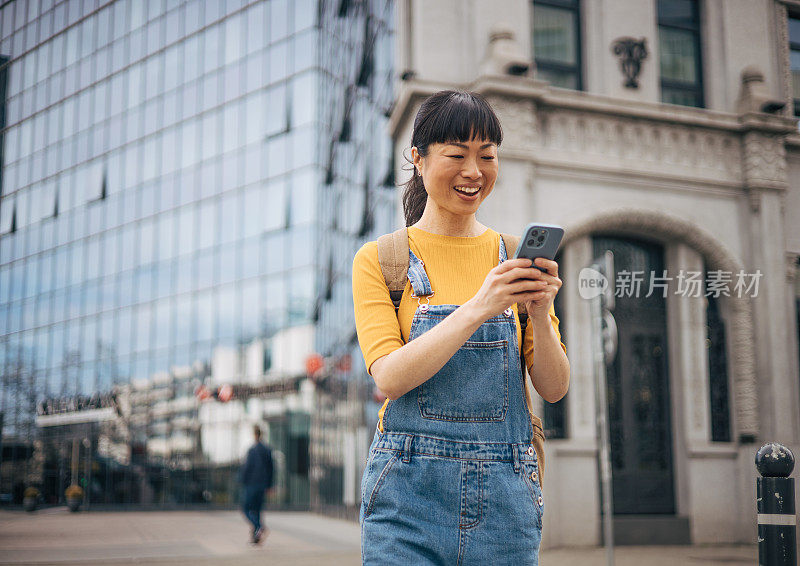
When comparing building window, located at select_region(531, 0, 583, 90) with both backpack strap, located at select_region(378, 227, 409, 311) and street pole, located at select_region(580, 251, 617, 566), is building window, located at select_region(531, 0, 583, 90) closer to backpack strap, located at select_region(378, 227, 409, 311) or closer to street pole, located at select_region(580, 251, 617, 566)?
street pole, located at select_region(580, 251, 617, 566)

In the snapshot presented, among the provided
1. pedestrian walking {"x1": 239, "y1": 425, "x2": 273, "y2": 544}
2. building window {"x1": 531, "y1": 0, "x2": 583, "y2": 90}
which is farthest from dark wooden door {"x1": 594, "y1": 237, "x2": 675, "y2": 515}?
pedestrian walking {"x1": 239, "y1": 425, "x2": 273, "y2": 544}

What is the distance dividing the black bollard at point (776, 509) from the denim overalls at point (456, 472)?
8.72ft

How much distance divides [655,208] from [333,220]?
15031 millimetres

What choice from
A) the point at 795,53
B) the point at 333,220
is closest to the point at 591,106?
the point at 795,53

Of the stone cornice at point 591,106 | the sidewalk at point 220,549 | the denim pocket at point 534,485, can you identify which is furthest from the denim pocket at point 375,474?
the stone cornice at point 591,106

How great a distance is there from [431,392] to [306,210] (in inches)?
1052

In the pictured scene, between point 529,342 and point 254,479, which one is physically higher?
point 529,342

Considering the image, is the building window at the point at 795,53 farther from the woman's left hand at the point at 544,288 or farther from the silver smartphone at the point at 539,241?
the silver smartphone at the point at 539,241

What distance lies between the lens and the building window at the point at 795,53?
12.5m

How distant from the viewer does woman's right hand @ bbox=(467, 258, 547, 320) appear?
1699mm

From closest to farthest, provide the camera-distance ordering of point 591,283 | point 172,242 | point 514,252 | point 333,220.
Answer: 1. point 514,252
2. point 591,283
3. point 333,220
4. point 172,242

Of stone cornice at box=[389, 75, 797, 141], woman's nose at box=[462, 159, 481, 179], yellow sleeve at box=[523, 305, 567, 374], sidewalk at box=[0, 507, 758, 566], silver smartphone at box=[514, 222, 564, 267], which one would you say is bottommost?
sidewalk at box=[0, 507, 758, 566]

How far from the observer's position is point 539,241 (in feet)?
5.52

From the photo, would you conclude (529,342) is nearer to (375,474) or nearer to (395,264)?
(395,264)
